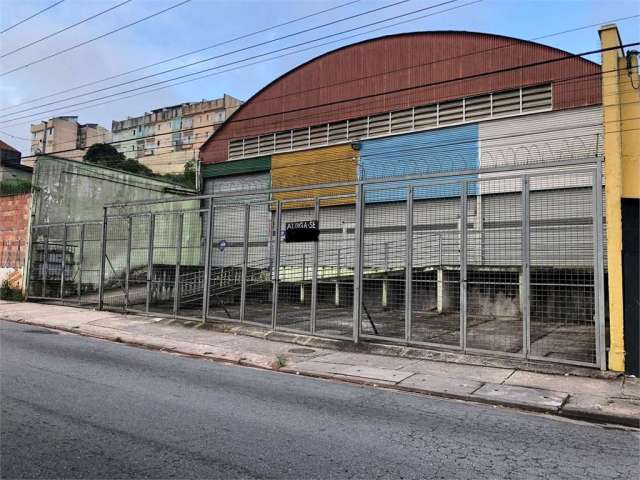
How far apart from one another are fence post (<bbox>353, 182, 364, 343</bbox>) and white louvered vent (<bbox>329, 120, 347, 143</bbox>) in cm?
1386

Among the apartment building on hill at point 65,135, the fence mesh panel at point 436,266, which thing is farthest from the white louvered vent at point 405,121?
the apartment building on hill at point 65,135

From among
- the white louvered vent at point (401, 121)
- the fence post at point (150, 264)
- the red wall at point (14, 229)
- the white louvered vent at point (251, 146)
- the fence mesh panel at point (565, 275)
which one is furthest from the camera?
the white louvered vent at point (251, 146)

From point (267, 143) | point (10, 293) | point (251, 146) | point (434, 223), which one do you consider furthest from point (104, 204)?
point (434, 223)

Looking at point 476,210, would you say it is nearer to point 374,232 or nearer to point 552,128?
point 374,232

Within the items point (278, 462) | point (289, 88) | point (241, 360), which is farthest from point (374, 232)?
point (289, 88)

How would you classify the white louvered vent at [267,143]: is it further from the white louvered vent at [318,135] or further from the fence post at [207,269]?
the fence post at [207,269]

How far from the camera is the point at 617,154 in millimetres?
8773

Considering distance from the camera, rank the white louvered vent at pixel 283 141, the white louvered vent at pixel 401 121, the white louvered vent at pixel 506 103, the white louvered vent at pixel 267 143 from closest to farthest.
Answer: the white louvered vent at pixel 506 103, the white louvered vent at pixel 401 121, the white louvered vent at pixel 283 141, the white louvered vent at pixel 267 143

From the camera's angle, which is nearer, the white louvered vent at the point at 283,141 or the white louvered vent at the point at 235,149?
the white louvered vent at the point at 283,141

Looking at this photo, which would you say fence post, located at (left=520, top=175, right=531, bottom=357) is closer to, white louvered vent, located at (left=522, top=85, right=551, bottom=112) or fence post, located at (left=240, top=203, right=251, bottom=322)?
fence post, located at (left=240, top=203, right=251, bottom=322)

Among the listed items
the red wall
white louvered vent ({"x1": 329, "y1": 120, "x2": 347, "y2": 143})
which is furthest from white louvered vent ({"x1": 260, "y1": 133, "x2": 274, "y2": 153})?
the red wall

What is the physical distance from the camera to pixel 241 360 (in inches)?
396

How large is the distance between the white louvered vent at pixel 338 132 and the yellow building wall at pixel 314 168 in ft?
1.45

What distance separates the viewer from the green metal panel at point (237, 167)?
27969 millimetres
